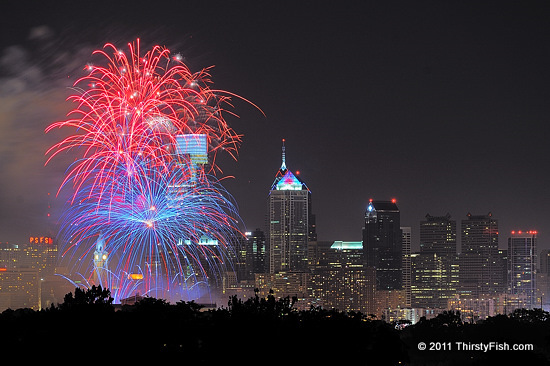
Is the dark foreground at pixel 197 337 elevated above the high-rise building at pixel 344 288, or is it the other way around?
the dark foreground at pixel 197 337

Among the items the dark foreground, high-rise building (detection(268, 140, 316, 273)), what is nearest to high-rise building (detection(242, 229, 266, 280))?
high-rise building (detection(268, 140, 316, 273))

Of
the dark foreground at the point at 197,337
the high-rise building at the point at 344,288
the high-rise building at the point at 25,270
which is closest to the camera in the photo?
the dark foreground at the point at 197,337

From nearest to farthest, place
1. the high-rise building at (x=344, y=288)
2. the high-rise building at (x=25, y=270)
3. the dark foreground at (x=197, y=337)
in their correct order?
1. the dark foreground at (x=197, y=337)
2. the high-rise building at (x=25, y=270)
3. the high-rise building at (x=344, y=288)

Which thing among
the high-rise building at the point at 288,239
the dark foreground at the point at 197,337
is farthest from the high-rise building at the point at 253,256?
the dark foreground at the point at 197,337

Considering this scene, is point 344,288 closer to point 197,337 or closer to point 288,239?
point 288,239

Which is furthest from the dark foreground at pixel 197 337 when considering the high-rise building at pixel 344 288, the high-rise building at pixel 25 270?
the high-rise building at pixel 344 288

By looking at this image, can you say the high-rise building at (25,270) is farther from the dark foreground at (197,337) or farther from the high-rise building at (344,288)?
the dark foreground at (197,337)

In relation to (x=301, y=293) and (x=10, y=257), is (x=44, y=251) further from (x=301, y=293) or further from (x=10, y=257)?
(x=301, y=293)

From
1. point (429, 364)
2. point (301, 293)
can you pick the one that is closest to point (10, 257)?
→ point (301, 293)

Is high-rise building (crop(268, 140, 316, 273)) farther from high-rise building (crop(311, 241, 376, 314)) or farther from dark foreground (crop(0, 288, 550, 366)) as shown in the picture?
dark foreground (crop(0, 288, 550, 366))

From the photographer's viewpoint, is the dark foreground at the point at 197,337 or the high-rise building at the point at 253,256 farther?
the high-rise building at the point at 253,256

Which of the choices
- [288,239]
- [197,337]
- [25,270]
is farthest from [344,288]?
[197,337]
